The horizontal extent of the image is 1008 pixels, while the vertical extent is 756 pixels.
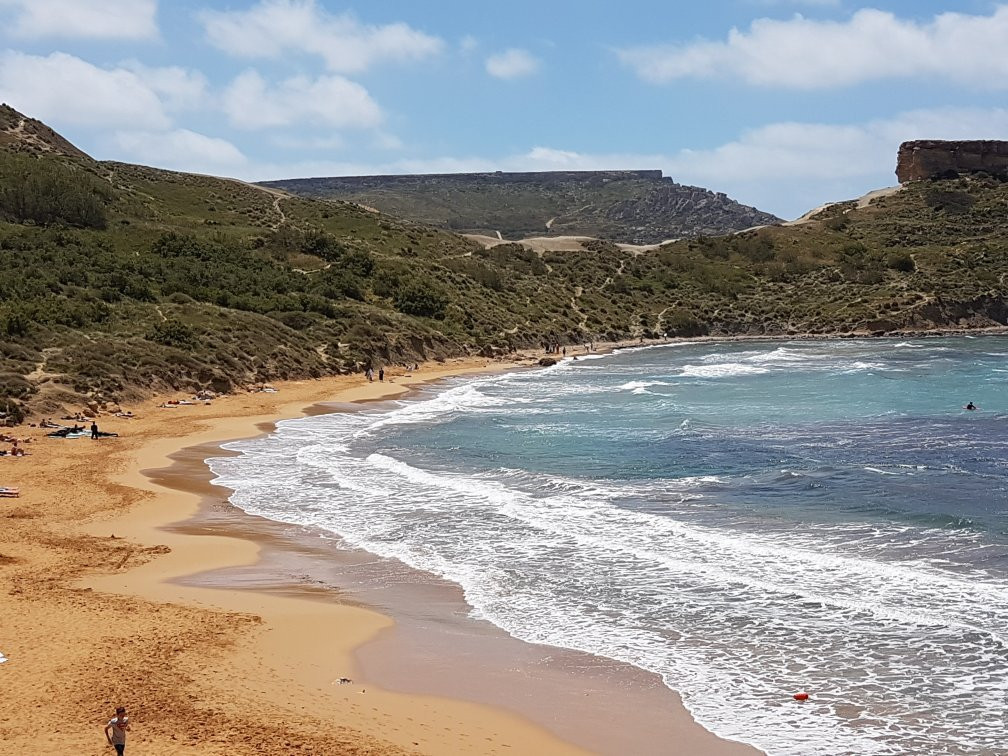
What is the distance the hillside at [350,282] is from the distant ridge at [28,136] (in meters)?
0.56

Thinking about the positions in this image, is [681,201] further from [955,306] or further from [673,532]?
[673,532]

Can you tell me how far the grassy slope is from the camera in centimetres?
4153

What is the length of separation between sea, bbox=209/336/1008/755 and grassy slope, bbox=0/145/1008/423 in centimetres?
1039

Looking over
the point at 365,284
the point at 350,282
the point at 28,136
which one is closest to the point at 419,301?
the point at 365,284

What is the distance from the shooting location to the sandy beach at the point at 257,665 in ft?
32.4

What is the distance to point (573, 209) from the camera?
18012cm

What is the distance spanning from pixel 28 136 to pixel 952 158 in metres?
100

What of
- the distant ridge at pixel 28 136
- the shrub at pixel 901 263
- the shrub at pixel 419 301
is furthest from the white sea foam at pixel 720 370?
the distant ridge at pixel 28 136

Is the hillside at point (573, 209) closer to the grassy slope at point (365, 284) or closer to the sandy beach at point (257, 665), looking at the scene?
the grassy slope at point (365, 284)

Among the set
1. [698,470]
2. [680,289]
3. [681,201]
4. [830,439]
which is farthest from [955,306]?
[681,201]

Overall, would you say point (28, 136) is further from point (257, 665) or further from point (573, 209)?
point (573, 209)

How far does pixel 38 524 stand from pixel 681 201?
16972cm

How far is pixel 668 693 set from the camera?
1112 cm

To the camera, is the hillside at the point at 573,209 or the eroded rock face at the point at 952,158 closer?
the eroded rock face at the point at 952,158
